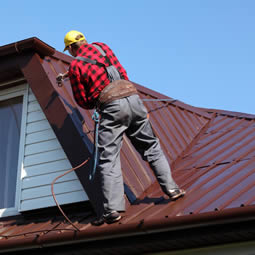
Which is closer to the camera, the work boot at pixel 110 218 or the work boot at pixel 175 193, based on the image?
the work boot at pixel 110 218

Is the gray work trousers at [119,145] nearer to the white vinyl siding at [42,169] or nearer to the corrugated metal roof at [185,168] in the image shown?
the corrugated metal roof at [185,168]

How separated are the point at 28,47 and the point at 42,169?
1594 millimetres

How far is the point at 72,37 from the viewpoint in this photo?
5785mm

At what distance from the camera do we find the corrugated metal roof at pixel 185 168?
5020 mm

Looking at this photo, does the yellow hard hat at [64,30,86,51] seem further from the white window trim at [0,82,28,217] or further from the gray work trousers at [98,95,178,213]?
the white window trim at [0,82,28,217]

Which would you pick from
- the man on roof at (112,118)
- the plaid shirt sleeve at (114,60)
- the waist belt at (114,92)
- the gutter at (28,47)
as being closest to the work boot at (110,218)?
the man on roof at (112,118)

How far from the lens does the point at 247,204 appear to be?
467cm

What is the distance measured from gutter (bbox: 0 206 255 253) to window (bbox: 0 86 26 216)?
1272mm

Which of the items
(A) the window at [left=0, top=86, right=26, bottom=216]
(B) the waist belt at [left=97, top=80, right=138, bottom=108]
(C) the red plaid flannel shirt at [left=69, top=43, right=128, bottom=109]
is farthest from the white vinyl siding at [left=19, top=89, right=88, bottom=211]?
(B) the waist belt at [left=97, top=80, right=138, bottom=108]

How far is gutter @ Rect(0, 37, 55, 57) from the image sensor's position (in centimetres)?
658

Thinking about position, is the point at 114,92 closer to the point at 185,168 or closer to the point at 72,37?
the point at 72,37

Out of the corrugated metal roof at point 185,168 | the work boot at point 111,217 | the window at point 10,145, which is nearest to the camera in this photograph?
the corrugated metal roof at point 185,168

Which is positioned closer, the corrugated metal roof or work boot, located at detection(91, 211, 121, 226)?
the corrugated metal roof

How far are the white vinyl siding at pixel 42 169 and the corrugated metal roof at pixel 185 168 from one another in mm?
287
